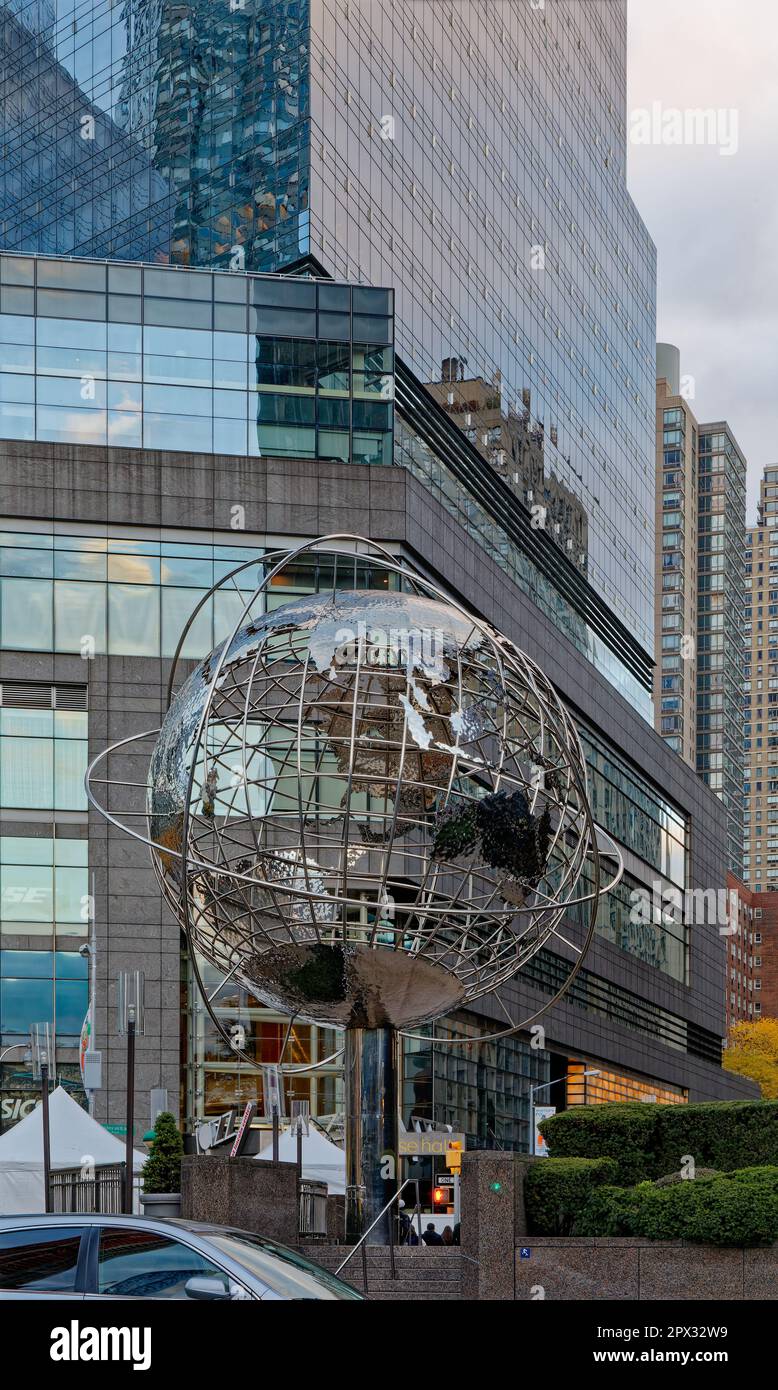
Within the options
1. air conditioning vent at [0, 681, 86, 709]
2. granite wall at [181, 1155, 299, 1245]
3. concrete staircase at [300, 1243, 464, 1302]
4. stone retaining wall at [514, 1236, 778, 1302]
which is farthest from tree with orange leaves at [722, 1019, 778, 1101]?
stone retaining wall at [514, 1236, 778, 1302]

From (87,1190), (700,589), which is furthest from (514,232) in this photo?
(700,589)

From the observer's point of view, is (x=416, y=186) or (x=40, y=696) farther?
(x=416, y=186)

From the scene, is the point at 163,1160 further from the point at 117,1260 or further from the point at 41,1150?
the point at 117,1260

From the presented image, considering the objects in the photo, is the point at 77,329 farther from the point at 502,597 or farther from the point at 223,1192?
the point at 223,1192

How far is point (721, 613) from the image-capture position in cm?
17688

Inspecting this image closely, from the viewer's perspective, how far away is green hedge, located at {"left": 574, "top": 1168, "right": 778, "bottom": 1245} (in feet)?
60.2

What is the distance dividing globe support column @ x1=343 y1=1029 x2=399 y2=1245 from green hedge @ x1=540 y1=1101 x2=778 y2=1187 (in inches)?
91.8

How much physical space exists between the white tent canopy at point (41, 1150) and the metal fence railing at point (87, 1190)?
7.6 inches

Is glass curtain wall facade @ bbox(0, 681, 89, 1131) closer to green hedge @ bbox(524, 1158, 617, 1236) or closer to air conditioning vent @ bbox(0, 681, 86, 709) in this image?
air conditioning vent @ bbox(0, 681, 86, 709)

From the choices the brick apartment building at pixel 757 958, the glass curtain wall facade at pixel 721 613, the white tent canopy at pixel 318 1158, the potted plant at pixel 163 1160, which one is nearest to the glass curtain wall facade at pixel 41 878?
the white tent canopy at pixel 318 1158

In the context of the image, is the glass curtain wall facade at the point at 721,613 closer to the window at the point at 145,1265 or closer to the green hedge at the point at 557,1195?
the green hedge at the point at 557,1195

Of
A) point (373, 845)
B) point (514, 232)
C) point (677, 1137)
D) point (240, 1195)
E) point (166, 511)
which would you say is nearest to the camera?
point (240, 1195)

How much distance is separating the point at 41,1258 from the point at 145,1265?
64cm
